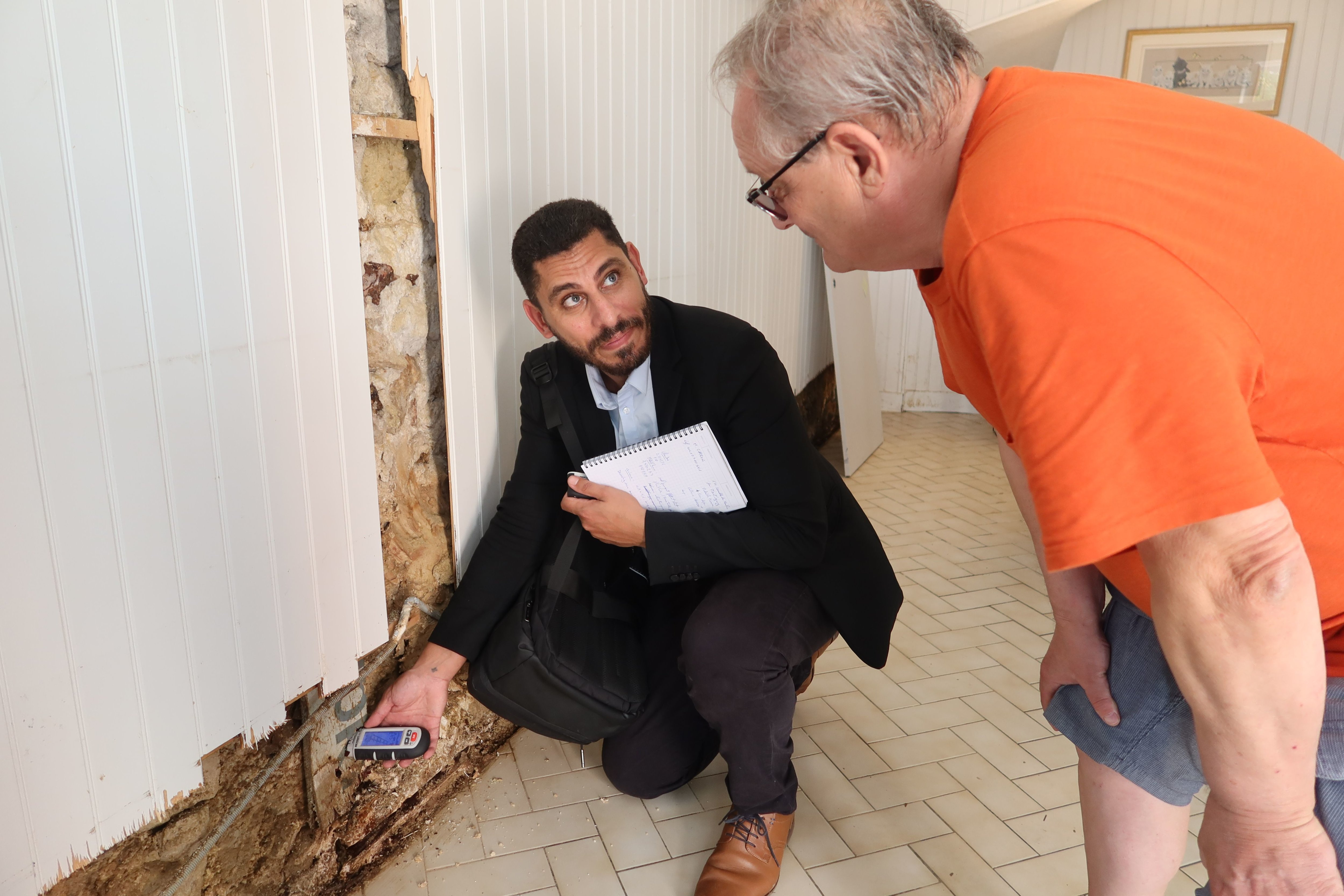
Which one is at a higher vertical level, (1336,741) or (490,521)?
(1336,741)

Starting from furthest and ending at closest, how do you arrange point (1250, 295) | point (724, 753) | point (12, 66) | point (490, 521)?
1. point (490, 521)
2. point (724, 753)
3. point (12, 66)
4. point (1250, 295)

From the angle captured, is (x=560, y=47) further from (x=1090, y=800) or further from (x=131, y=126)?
(x=1090, y=800)

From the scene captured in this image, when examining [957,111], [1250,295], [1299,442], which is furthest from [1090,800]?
[957,111]

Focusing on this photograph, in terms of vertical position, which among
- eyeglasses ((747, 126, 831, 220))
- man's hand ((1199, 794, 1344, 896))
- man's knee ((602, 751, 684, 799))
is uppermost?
eyeglasses ((747, 126, 831, 220))

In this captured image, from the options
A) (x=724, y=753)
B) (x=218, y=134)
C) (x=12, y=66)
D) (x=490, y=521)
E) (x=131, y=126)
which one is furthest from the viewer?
(x=490, y=521)

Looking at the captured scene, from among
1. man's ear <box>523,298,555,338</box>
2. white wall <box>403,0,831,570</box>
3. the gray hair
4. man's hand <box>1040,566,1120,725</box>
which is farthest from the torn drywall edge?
man's hand <box>1040,566,1120,725</box>

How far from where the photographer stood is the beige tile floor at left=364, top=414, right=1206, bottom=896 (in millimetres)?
1796

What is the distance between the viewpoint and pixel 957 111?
34.6 inches

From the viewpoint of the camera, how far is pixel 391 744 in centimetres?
171

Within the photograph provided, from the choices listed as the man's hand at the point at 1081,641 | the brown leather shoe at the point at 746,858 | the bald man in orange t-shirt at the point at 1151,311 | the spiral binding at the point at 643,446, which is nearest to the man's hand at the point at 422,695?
the spiral binding at the point at 643,446

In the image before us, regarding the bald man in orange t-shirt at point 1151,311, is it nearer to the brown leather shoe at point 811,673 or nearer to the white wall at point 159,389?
the white wall at point 159,389

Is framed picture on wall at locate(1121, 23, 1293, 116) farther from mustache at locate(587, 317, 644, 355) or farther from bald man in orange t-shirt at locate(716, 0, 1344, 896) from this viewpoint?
bald man in orange t-shirt at locate(716, 0, 1344, 896)

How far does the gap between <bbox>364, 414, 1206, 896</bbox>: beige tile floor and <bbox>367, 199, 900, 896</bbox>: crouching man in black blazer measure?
11 centimetres

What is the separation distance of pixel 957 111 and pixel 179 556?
45.5 inches
